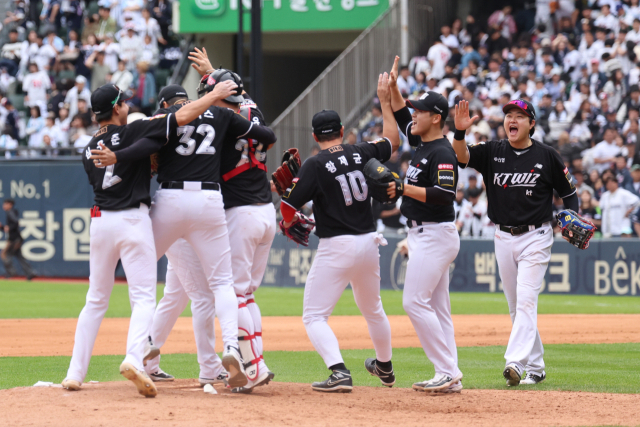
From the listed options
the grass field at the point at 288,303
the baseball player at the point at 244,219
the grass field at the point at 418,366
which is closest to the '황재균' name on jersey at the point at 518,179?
the grass field at the point at 418,366

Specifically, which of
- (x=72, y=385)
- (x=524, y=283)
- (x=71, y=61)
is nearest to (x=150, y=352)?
(x=72, y=385)

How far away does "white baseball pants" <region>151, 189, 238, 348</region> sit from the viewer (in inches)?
233

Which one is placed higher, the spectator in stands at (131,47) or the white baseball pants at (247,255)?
the spectator in stands at (131,47)

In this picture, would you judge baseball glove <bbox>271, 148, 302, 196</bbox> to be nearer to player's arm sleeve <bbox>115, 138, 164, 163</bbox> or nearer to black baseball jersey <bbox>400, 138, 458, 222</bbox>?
black baseball jersey <bbox>400, 138, 458, 222</bbox>

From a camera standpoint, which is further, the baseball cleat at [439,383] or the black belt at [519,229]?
the black belt at [519,229]

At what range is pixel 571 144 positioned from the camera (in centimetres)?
1681

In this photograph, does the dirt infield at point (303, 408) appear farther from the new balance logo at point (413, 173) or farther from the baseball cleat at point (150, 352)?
the new balance logo at point (413, 173)

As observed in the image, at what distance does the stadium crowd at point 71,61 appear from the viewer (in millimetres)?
22047

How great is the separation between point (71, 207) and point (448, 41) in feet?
34.0

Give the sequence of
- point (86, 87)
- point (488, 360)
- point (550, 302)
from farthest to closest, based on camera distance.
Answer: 1. point (86, 87)
2. point (550, 302)
3. point (488, 360)

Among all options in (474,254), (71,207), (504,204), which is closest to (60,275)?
(71,207)

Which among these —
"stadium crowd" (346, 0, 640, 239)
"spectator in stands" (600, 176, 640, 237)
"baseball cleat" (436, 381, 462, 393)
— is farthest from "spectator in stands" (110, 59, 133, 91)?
"baseball cleat" (436, 381, 462, 393)

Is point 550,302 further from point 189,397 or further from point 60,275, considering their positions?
point 60,275

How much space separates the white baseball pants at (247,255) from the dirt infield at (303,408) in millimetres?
417
